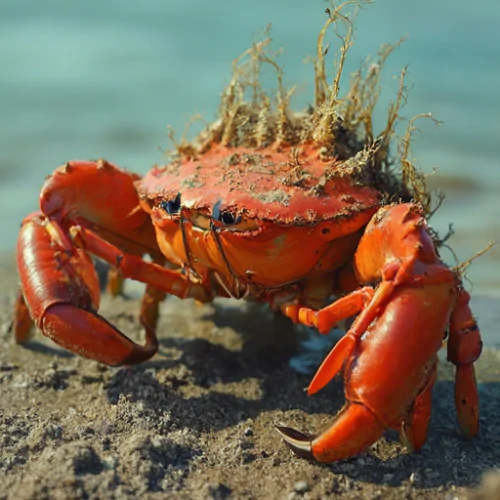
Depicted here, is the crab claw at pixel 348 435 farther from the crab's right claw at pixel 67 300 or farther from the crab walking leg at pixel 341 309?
the crab's right claw at pixel 67 300

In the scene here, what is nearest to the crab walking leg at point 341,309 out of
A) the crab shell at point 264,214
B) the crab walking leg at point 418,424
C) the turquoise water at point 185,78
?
the crab shell at point 264,214

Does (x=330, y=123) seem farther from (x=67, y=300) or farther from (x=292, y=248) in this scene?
(x=67, y=300)

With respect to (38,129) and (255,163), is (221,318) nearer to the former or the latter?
(255,163)

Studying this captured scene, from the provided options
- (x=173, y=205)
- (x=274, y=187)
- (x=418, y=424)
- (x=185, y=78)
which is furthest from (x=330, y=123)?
(x=185, y=78)

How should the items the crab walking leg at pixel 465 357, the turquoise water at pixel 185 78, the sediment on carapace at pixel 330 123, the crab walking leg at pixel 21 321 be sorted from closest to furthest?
the crab walking leg at pixel 465 357 < the sediment on carapace at pixel 330 123 < the crab walking leg at pixel 21 321 < the turquoise water at pixel 185 78

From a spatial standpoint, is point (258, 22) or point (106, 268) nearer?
point (106, 268)

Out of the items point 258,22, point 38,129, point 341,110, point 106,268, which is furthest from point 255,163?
point 258,22

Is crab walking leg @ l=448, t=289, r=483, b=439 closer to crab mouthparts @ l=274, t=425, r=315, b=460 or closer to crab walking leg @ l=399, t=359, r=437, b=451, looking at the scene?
crab walking leg @ l=399, t=359, r=437, b=451
